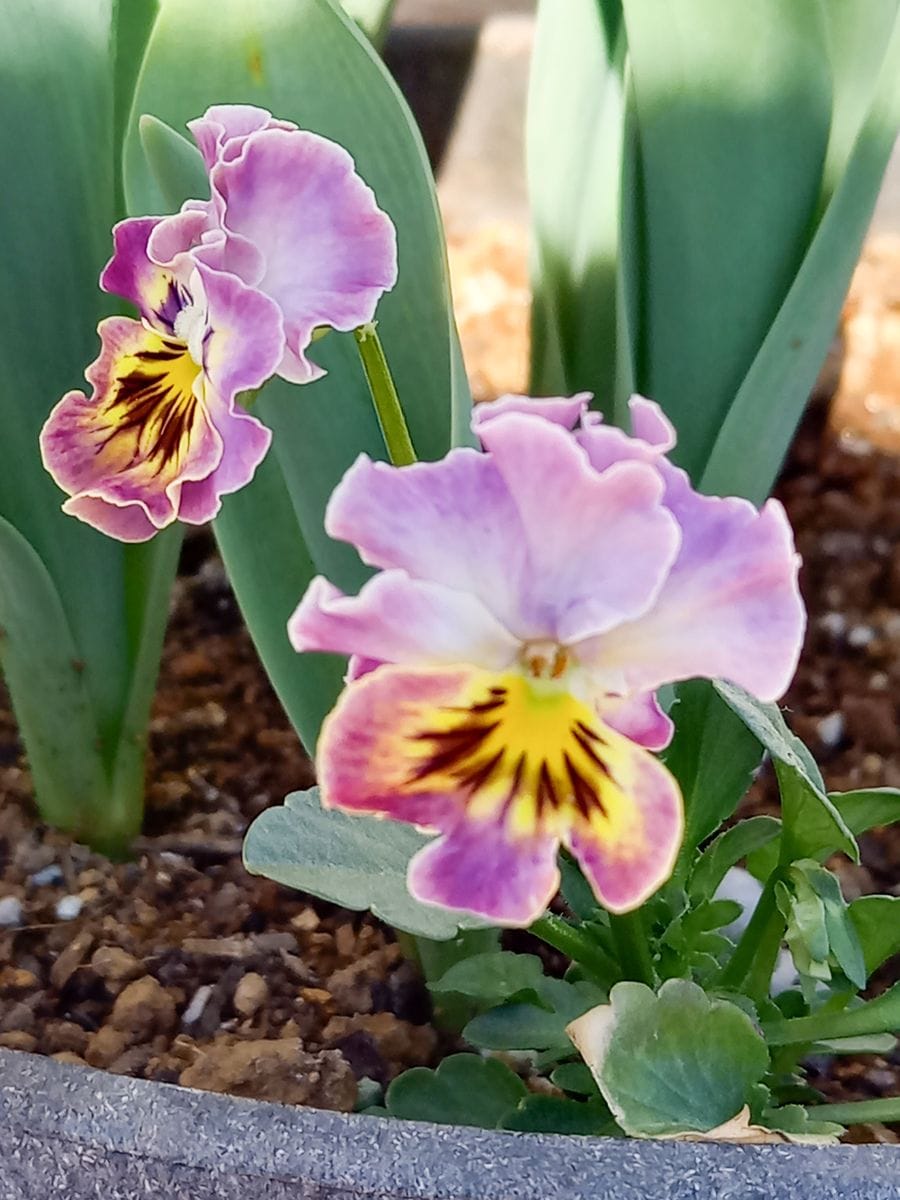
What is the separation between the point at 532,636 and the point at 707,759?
1.02 ft

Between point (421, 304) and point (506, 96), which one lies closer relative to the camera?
point (421, 304)

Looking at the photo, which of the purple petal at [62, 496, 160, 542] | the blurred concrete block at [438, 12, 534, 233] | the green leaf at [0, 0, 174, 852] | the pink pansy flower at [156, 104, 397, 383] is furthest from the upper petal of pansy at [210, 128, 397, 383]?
the blurred concrete block at [438, 12, 534, 233]

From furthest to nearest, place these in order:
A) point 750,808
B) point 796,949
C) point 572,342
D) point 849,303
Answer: point 849,303 < point 750,808 < point 572,342 < point 796,949

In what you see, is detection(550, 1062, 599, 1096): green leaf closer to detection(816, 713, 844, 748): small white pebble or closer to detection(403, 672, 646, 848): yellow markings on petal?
detection(403, 672, 646, 848): yellow markings on petal

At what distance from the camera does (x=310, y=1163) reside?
434mm

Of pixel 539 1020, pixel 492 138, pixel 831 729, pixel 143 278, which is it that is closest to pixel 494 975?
pixel 539 1020

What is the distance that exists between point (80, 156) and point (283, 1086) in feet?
1.54

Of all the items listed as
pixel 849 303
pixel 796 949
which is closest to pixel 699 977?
pixel 796 949

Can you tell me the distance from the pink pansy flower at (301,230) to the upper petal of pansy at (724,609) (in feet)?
0.40

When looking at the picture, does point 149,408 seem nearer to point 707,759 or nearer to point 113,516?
point 113,516

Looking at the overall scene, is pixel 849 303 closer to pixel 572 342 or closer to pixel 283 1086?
pixel 572 342

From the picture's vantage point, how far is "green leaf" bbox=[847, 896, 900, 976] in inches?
23.8

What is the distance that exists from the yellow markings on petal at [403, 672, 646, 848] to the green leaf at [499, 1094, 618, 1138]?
0.26 metres

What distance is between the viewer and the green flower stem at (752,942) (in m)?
0.62
